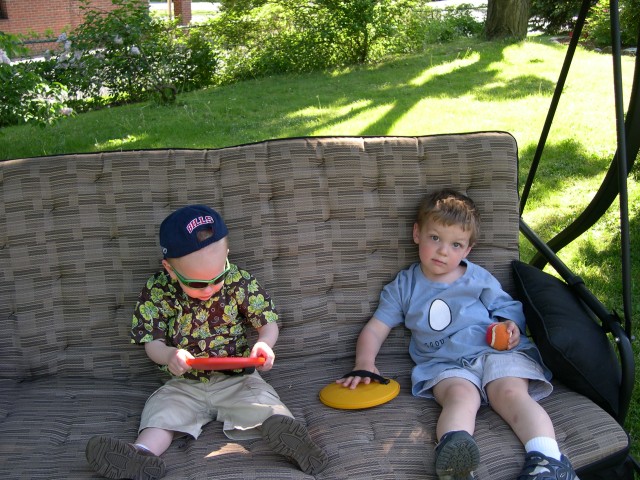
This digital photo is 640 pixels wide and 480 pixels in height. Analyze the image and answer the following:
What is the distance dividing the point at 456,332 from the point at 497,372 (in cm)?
25

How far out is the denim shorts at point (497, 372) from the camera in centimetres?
242

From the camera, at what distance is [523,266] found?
111 inches

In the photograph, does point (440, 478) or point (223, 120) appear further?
point (223, 120)

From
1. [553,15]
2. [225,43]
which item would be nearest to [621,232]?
[225,43]

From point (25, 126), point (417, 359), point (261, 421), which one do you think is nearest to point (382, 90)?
point (25, 126)

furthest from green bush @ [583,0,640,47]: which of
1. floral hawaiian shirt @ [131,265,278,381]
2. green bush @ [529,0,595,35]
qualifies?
floral hawaiian shirt @ [131,265,278,381]

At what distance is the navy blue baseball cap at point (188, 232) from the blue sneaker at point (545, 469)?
1.20 metres

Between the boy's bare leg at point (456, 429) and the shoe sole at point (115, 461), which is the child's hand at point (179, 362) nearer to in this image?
the shoe sole at point (115, 461)

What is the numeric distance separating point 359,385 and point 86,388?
1.01 metres

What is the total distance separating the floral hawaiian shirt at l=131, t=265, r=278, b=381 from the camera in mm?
2438

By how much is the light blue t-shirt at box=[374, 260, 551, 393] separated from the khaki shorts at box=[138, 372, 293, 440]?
578mm

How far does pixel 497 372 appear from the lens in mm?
2428

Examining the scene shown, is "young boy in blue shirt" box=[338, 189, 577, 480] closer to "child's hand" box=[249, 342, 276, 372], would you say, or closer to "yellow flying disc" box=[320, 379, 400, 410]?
"yellow flying disc" box=[320, 379, 400, 410]

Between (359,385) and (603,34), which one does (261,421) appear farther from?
(603,34)
